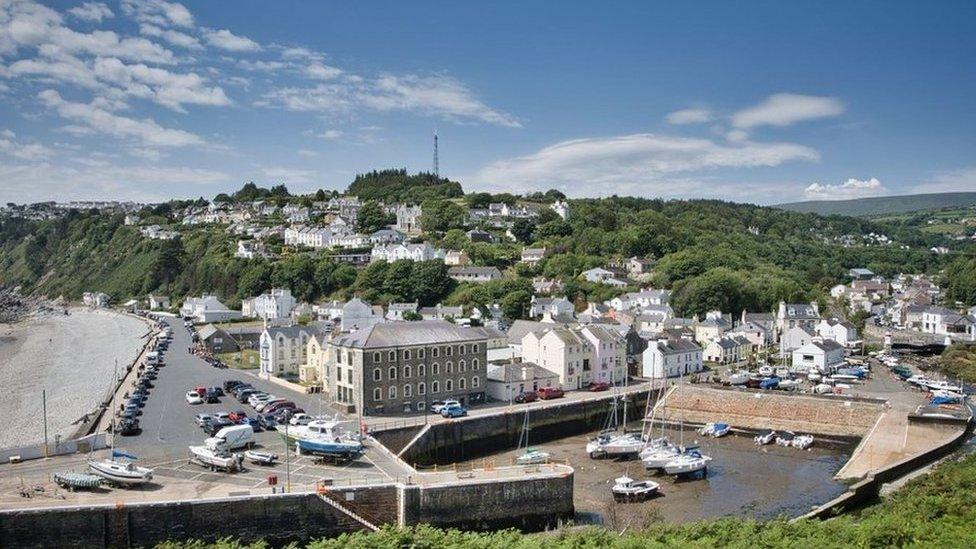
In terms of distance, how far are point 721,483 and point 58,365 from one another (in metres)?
51.9

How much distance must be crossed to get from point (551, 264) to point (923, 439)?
5732 centimetres

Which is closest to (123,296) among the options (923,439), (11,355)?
(11,355)

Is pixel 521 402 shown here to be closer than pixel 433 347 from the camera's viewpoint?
No

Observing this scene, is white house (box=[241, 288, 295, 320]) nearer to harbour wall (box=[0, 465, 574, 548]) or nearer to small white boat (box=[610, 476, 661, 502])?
small white boat (box=[610, 476, 661, 502])

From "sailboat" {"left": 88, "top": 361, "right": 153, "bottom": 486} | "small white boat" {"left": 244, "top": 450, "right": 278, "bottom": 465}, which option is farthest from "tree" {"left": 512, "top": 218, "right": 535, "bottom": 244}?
"sailboat" {"left": 88, "top": 361, "right": 153, "bottom": 486}

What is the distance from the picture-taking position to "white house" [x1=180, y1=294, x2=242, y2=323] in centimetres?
8369

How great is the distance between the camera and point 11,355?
2562 inches

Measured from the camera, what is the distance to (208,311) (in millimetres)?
84688

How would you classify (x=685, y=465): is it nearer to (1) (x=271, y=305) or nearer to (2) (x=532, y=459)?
(2) (x=532, y=459)

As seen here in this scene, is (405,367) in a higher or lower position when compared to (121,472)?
higher

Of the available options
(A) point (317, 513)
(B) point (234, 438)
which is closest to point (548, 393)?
(B) point (234, 438)

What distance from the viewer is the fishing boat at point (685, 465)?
30578mm

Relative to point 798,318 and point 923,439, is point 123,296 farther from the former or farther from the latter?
point 923,439

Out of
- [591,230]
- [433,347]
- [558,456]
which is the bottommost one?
[558,456]
